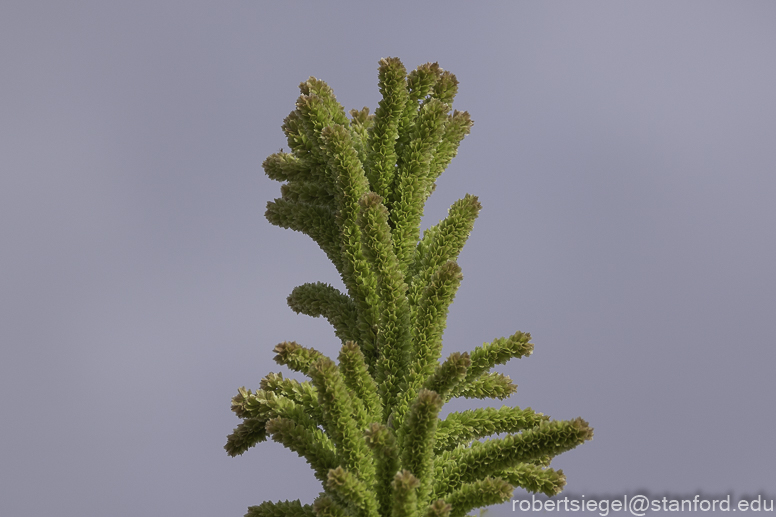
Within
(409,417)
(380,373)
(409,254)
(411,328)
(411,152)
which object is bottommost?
(409,417)

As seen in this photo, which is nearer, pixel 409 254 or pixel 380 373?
pixel 380 373

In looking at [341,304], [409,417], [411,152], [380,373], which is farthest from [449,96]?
[409,417]

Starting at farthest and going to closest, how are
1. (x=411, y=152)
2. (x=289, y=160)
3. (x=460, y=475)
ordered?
(x=289, y=160) → (x=411, y=152) → (x=460, y=475)

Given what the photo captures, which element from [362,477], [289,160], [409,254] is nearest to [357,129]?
[289,160]

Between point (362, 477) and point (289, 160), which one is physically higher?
point (289, 160)

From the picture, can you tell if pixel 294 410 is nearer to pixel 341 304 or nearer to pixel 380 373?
pixel 380 373

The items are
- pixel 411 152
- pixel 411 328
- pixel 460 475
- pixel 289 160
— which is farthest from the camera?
pixel 289 160
